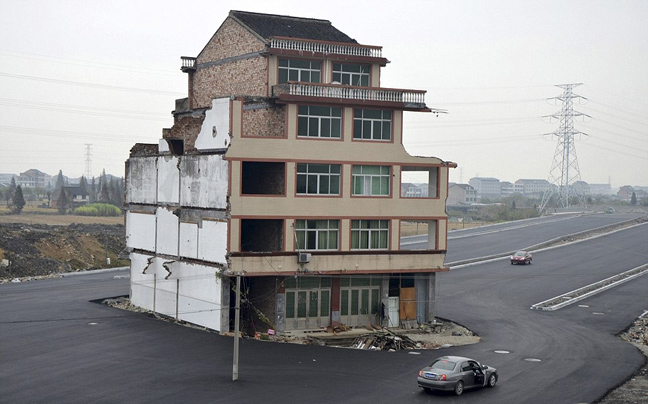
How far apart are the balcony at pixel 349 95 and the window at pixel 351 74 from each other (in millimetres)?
3484

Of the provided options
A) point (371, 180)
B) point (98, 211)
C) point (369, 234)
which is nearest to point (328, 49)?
point (371, 180)

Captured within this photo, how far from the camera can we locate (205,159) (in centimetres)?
5081

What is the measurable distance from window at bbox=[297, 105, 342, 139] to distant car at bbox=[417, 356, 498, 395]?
19.2 meters

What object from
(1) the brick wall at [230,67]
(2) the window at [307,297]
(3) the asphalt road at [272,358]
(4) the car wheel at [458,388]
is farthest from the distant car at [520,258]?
(4) the car wheel at [458,388]

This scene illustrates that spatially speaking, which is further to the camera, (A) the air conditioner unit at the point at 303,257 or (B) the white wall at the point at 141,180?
(B) the white wall at the point at 141,180

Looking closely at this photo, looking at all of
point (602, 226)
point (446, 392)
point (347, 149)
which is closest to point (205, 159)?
point (347, 149)

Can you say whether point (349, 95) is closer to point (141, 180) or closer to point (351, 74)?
point (351, 74)

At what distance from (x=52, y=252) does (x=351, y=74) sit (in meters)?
44.5

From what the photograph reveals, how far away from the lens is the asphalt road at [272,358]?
34.4 meters

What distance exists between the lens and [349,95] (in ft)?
167

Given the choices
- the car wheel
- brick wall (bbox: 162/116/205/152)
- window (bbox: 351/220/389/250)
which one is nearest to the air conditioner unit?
window (bbox: 351/220/389/250)

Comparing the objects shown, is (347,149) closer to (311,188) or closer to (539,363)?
(311,188)

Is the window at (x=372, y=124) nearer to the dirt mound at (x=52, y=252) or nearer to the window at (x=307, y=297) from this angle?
the window at (x=307, y=297)

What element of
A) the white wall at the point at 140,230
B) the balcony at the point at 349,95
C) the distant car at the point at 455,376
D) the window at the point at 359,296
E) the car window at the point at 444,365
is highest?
the balcony at the point at 349,95
